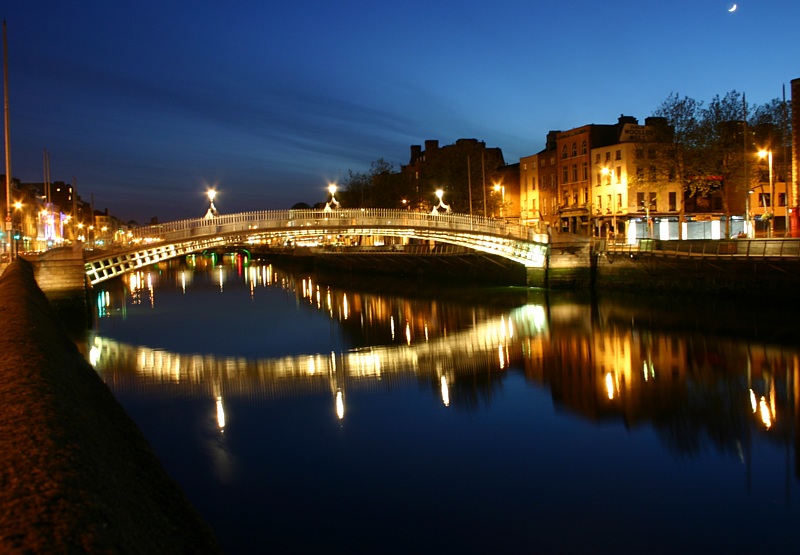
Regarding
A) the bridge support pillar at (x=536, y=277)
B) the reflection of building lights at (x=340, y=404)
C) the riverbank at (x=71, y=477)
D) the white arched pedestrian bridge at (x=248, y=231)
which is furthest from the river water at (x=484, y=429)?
the bridge support pillar at (x=536, y=277)

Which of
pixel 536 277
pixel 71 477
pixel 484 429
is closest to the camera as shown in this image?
pixel 71 477

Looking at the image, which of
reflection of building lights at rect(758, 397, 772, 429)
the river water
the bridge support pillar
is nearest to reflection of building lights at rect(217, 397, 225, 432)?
the river water

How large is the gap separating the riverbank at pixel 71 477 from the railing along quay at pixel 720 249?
A: 24006 millimetres

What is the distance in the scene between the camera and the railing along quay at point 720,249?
2709 centimetres

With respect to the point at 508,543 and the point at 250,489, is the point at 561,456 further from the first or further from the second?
the point at 250,489

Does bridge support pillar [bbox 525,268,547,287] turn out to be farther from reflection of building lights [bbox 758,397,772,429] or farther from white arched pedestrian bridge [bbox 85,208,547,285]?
reflection of building lights [bbox 758,397,772,429]

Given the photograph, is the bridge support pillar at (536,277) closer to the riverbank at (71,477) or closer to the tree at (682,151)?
the tree at (682,151)

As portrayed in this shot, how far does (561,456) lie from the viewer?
12422mm

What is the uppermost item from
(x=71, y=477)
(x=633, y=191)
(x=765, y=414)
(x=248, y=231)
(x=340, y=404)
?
(x=633, y=191)

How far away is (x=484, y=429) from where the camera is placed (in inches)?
559

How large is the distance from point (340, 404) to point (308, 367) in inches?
200

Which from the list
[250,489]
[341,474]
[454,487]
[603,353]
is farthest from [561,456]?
[603,353]

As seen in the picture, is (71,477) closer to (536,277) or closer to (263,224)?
(263,224)

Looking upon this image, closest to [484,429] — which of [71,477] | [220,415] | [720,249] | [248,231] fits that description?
[220,415]
